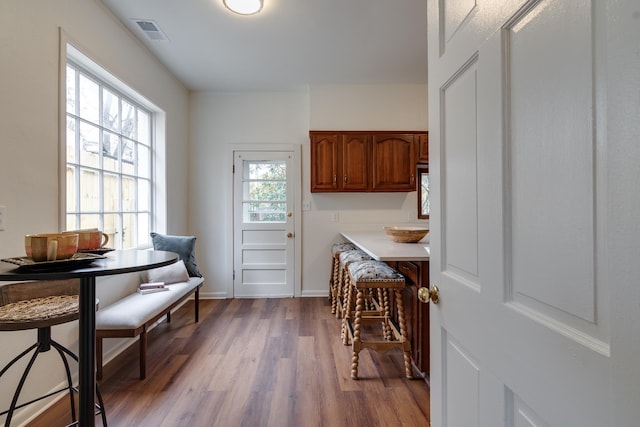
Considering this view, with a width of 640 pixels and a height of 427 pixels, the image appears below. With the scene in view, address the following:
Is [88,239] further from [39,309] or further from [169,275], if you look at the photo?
[169,275]

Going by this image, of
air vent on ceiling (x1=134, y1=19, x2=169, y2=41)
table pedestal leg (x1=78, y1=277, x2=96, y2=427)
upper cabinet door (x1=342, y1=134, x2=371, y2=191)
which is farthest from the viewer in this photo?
upper cabinet door (x1=342, y1=134, x2=371, y2=191)

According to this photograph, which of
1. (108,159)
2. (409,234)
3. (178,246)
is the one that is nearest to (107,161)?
(108,159)

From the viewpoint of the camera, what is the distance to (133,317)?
1979 mm

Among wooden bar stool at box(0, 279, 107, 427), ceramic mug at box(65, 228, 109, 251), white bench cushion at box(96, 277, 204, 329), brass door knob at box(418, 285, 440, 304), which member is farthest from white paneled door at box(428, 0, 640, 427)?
white bench cushion at box(96, 277, 204, 329)

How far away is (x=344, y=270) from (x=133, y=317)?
1.82 m

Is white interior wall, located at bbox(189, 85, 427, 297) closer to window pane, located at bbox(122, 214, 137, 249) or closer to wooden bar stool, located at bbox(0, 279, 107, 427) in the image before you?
window pane, located at bbox(122, 214, 137, 249)

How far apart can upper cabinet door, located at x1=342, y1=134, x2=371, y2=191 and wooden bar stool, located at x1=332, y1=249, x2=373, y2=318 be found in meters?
0.87

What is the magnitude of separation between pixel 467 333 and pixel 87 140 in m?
2.76

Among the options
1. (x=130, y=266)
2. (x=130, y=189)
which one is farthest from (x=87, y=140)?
(x=130, y=266)

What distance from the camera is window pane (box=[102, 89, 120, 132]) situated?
247cm

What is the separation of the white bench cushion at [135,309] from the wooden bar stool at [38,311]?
0.51 m

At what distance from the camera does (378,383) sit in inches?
76.9

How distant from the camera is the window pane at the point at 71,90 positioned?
6.77 feet

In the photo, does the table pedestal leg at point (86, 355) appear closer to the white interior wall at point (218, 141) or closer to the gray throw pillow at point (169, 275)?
the gray throw pillow at point (169, 275)
